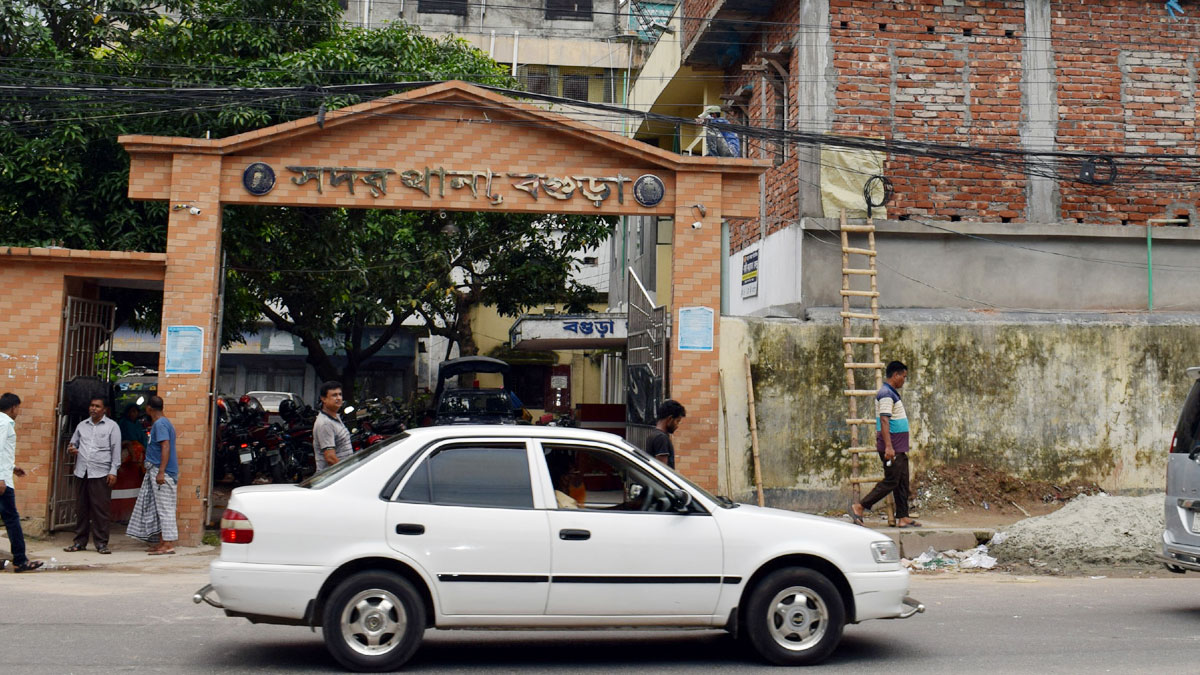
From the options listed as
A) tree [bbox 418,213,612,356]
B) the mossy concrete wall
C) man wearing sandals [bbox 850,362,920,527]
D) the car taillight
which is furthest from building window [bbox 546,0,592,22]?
the car taillight

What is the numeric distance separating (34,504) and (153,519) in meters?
1.41

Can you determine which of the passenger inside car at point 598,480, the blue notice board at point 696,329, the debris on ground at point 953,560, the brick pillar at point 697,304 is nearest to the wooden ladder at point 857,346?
the debris on ground at point 953,560

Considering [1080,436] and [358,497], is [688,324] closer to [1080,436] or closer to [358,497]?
[1080,436]

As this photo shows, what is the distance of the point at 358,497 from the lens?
21.5ft

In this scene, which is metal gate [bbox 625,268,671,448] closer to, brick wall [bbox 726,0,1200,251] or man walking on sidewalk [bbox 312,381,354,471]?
brick wall [bbox 726,0,1200,251]

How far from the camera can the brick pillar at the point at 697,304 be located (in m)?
13.1

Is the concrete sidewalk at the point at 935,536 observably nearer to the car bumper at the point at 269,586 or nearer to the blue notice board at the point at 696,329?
the blue notice board at the point at 696,329

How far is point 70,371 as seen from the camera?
42.7ft

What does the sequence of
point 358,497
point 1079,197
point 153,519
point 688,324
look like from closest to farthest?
point 358,497 → point 153,519 → point 688,324 → point 1079,197

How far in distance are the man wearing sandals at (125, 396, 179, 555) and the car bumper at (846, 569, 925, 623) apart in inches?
314

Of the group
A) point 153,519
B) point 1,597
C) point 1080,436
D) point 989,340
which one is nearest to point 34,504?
point 153,519

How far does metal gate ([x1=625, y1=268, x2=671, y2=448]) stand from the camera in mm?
13573

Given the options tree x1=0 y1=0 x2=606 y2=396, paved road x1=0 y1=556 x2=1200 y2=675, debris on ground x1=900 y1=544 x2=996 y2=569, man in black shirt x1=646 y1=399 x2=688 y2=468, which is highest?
tree x1=0 y1=0 x2=606 y2=396

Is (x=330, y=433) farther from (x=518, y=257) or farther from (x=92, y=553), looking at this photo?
(x=518, y=257)
